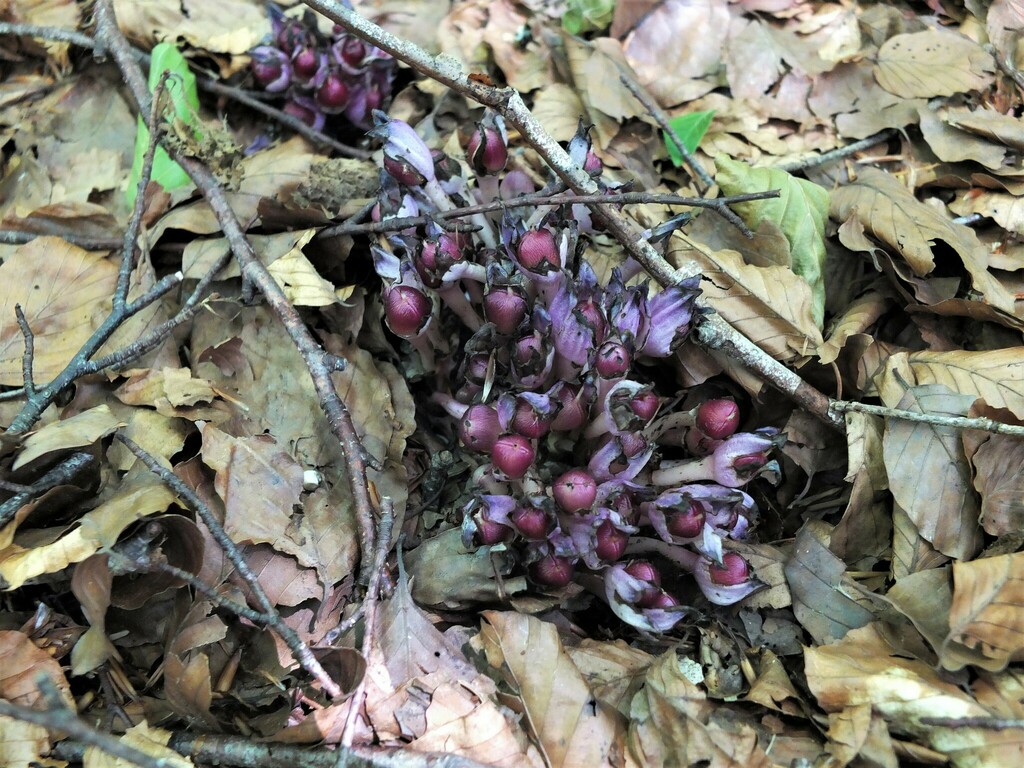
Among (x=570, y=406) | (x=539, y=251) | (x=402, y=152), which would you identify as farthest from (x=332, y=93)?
(x=570, y=406)

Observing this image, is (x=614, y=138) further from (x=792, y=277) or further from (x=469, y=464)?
(x=469, y=464)

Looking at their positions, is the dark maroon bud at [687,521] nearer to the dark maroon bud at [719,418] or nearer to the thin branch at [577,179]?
the dark maroon bud at [719,418]

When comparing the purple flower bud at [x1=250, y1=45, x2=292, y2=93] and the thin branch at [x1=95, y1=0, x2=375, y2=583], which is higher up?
the purple flower bud at [x1=250, y1=45, x2=292, y2=93]

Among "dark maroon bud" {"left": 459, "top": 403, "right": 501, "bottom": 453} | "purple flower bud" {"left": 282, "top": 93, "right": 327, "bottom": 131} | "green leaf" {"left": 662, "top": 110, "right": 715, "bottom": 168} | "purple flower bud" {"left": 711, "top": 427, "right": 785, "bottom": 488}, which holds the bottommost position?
"purple flower bud" {"left": 711, "top": 427, "right": 785, "bottom": 488}

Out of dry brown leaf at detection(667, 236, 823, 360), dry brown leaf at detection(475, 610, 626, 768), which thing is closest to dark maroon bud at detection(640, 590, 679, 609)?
dry brown leaf at detection(475, 610, 626, 768)

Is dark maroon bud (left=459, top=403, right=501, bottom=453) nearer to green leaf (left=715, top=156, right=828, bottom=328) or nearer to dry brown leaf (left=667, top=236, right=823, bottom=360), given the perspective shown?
dry brown leaf (left=667, top=236, right=823, bottom=360)

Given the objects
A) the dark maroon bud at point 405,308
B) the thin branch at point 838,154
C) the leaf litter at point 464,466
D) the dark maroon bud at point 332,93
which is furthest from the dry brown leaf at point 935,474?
the dark maroon bud at point 332,93

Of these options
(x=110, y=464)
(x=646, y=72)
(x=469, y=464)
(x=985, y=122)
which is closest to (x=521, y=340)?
(x=469, y=464)
